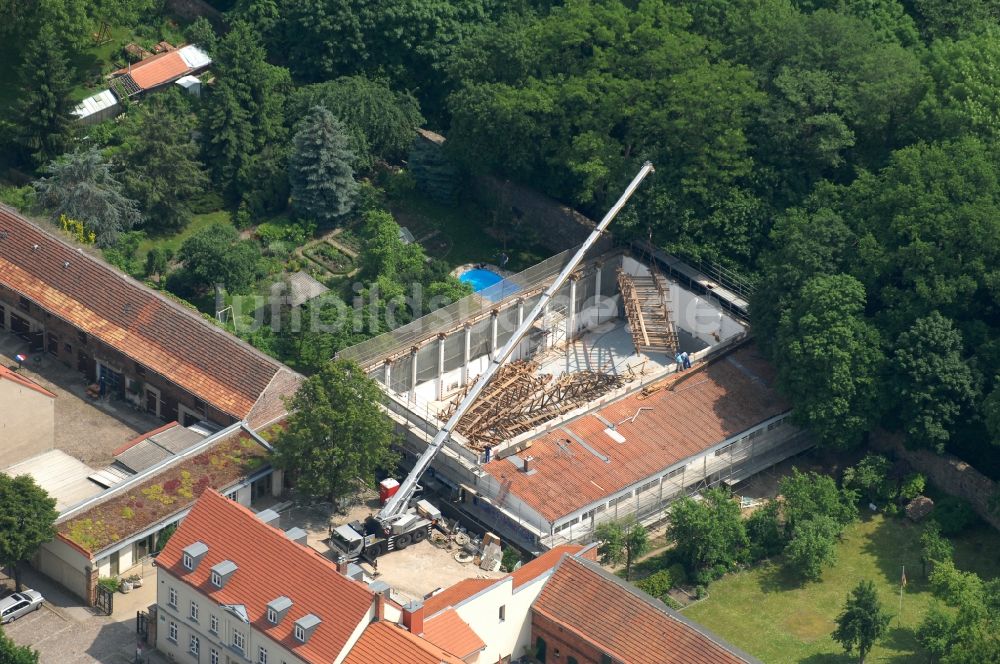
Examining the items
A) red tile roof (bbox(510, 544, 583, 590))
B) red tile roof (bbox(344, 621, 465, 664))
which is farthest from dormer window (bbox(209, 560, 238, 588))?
red tile roof (bbox(510, 544, 583, 590))

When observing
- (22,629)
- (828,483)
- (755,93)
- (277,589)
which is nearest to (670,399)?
(828,483)

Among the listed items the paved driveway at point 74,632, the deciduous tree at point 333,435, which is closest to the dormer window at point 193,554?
the paved driveway at point 74,632

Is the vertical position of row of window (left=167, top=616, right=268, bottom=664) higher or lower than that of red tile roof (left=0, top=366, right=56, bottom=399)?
lower

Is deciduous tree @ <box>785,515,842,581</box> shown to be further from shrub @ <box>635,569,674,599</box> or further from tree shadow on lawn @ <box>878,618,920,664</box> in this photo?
shrub @ <box>635,569,674,599</box>

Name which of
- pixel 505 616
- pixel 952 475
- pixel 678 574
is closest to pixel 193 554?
pixel 505 616

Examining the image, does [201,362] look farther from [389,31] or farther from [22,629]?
[389,31]

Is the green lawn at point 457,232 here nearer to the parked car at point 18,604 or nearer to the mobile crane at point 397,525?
the mobile crane at point 397,525
